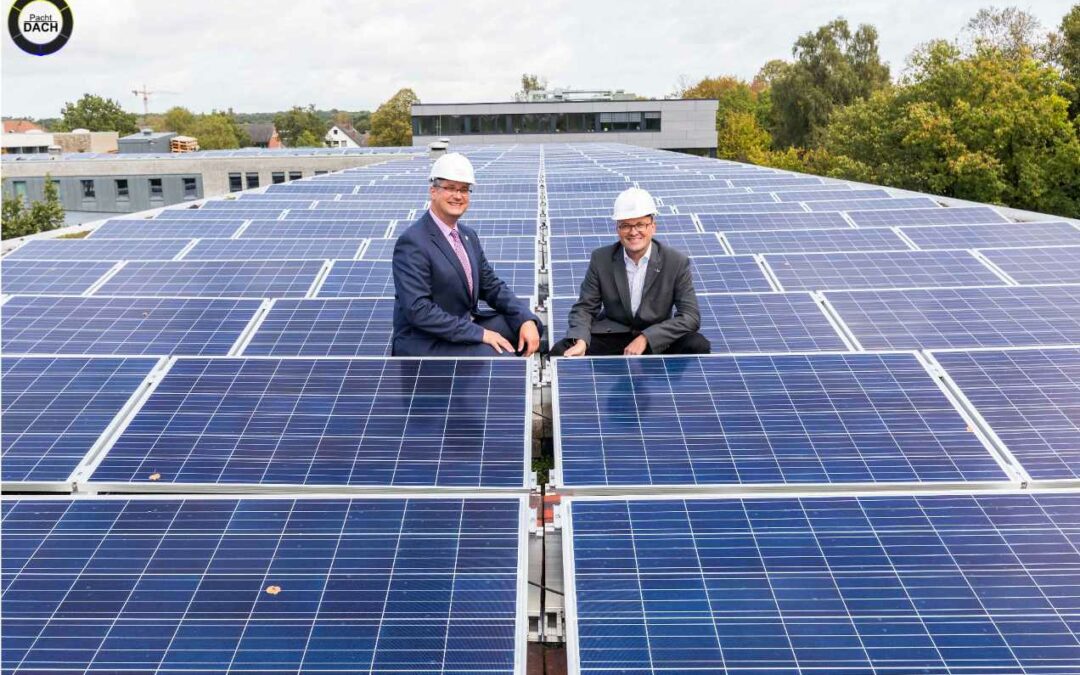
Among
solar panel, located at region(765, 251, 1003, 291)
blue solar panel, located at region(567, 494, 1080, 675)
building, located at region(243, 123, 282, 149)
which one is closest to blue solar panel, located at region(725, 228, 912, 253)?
solar panel, located at region(765, 251, 1003, 291)

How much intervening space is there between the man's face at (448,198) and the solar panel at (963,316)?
438cm

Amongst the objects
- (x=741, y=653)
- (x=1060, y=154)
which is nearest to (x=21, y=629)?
(x=741, y=653)

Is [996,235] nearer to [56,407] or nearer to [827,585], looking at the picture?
[827,585]

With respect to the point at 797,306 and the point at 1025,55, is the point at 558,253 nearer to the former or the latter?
the point at 797,306

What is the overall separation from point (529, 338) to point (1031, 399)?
13.6 ft

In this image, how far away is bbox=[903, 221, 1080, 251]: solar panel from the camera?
1388 centimetres

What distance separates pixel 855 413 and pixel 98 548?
4804mm

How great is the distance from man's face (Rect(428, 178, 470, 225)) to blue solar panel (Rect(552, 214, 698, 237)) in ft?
25.4

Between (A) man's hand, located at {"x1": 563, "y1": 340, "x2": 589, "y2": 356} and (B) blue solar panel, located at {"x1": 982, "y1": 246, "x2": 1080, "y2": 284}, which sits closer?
(A) man's hand, located at {"x1": 563, "y1": 340, "x2": 589, "y2": 356}

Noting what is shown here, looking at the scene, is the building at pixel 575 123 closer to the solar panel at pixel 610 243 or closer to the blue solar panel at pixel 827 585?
the solar panel at pixel 610 243

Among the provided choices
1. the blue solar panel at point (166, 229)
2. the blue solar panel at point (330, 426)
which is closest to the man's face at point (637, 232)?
the blue solar panel at point (330, 426)

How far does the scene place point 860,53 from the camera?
279 feet

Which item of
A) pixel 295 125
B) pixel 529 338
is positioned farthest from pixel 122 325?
pixel 295 125

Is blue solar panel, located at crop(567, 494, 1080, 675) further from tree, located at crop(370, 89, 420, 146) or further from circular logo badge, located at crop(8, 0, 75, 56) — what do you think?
tree, located at crop(370, 89, 420, 146)
